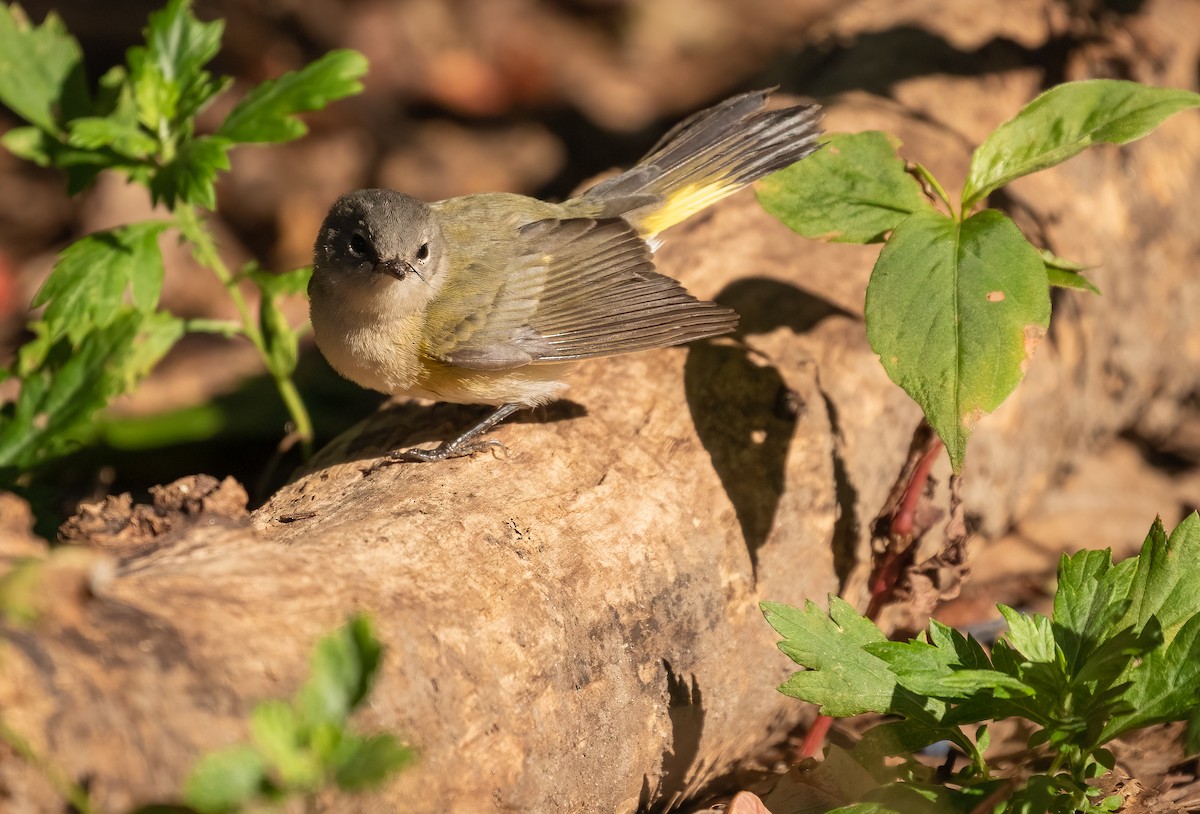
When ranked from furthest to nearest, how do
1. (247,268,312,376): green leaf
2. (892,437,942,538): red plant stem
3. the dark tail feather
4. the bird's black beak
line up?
the dark tail feather → (247,268,312,376): green leaf → the bird's black beak → (892,437,942,538): red plant stem

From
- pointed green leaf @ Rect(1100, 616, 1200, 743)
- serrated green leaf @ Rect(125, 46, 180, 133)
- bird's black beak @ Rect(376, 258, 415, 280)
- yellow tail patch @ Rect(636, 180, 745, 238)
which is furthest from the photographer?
yellow tail patch @ Rect(636, 180, 745, 238)

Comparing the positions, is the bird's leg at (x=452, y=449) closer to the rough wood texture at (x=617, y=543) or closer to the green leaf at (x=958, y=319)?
the rough wood texture at (x=617, y=543)

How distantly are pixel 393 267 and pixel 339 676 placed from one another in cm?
213

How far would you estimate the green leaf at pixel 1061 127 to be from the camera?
9.02ft

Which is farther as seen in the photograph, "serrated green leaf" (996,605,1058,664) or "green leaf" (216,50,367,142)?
"green leaf" (216,50,367,142)

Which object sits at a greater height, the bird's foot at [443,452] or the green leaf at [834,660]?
the bird's foot at [443,452]

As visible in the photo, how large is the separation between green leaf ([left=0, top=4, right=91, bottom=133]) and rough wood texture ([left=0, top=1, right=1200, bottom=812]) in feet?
5.00

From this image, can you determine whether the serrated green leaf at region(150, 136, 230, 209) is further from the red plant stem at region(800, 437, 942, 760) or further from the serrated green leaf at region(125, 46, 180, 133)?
the red plant stem at region(800, 437, 942, 760)

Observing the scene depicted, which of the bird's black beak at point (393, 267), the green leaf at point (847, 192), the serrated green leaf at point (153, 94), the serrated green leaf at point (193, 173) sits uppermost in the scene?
the serrated green leaf at point (153, 94)

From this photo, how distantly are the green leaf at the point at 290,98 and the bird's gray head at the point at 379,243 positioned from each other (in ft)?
1.26

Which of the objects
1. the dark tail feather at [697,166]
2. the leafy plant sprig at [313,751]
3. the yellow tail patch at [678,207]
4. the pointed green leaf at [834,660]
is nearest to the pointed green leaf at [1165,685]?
the pointed green leaf at [834,660]

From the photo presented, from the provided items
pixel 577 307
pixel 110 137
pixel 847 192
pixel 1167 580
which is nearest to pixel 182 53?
pixel 110 137

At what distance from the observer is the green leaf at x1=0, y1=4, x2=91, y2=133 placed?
371 cm

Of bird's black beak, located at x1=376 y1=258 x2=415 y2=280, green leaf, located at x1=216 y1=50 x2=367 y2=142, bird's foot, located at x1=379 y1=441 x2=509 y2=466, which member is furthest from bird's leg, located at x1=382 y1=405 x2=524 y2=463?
green leaf, located at x1=216 y1=50 x2=367 y2=142
